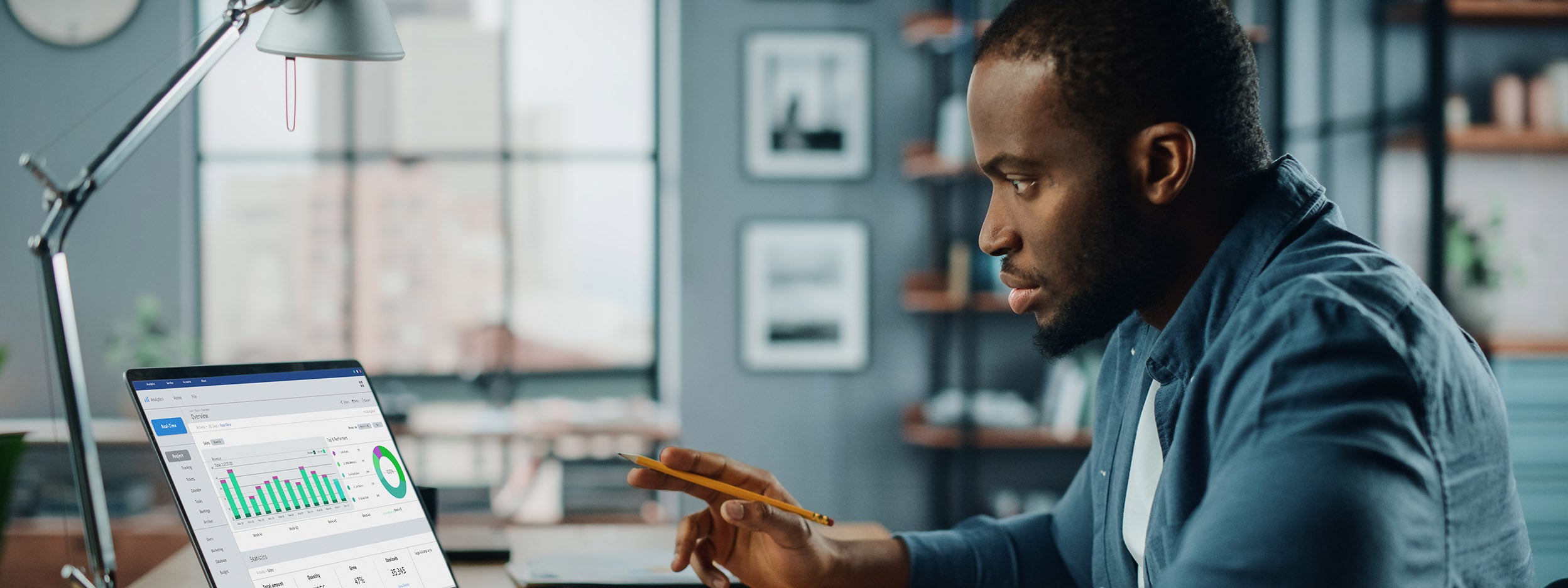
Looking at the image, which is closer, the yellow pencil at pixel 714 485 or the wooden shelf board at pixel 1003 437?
the yellow pencil at pixel 714 485

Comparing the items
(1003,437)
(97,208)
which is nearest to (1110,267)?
(1003,437)

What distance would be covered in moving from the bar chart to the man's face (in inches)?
26.8

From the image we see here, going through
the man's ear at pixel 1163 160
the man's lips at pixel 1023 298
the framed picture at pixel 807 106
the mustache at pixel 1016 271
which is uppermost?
the framed picture at pixel 807 106

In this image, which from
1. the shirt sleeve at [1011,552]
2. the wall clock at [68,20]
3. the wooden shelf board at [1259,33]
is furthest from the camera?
the wall clock at [68,20]

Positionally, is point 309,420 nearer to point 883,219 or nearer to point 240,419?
point 240,419

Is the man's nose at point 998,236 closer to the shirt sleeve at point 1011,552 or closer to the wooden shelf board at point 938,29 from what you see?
the shirt sleeve at point 1011,552

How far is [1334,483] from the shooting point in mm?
633

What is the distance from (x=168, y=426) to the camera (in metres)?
0.94

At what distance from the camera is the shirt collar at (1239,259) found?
2.84ft

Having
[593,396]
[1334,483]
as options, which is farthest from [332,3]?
[593,396]

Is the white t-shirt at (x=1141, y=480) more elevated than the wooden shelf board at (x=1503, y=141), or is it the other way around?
the wooden shelf board at (x=1503, y=141)

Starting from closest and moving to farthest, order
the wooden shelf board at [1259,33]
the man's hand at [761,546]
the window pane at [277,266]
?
the man's hand at [761,546] → the wooden shelf board at [1259,33] → the window pane at [277,266]

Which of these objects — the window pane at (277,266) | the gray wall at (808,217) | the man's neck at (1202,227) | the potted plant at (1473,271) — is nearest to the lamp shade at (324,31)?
the man's neck at (1202,227)

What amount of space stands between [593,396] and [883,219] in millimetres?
1440
